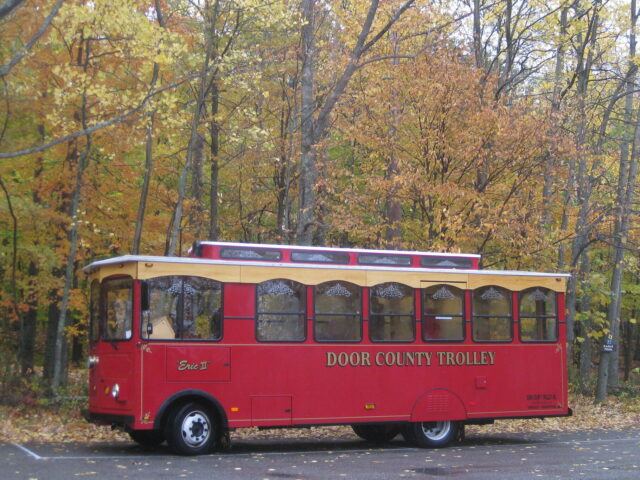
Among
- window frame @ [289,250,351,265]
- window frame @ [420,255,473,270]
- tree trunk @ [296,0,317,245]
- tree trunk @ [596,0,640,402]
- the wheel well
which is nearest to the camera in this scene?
the wheel well

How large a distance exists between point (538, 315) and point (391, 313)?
10.5 ft

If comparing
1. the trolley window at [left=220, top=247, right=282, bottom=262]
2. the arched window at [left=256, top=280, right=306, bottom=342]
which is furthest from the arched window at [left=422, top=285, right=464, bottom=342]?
the trolley window at [left=220, top=247, right=282, bottom=262]

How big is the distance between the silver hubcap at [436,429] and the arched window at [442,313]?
4.87 feet

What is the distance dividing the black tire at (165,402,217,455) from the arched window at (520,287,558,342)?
6.19 m

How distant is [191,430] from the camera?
12.2 meters

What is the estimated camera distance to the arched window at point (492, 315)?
48.8 ft

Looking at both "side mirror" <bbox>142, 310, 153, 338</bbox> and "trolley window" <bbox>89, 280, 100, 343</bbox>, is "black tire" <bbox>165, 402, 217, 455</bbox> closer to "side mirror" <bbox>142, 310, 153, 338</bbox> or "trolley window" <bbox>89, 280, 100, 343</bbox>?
"side mirror" <bbox>142, 310, 153, 338</bbox>

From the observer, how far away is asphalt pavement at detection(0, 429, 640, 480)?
10.3m

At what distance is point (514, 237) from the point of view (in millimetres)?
19438

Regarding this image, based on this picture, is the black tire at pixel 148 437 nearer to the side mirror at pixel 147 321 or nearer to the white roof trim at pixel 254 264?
the side mirror at pixel 147 321

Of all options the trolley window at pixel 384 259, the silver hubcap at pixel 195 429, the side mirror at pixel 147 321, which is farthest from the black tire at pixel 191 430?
the trolley window at pixel 384 259

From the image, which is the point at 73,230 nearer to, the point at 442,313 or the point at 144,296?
the point at 144,296

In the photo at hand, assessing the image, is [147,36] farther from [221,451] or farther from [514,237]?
[514,237]

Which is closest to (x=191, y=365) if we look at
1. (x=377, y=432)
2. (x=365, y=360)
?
(x=365, y=360)
